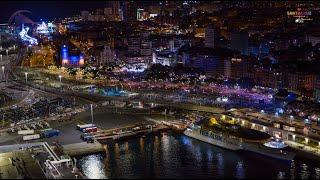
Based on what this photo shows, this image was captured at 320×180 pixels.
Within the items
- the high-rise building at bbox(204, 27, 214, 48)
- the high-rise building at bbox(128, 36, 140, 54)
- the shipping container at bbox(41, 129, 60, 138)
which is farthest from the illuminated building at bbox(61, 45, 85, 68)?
the shipping container at bbox(41, 129, 60, 138)

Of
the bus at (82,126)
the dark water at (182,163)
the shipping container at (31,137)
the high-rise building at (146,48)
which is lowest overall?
the dark water at (182,163)

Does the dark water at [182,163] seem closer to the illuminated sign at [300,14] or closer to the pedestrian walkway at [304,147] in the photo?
the pedestrian walkway at [304,147]

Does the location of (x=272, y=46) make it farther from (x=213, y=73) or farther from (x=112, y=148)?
(x=112, y=148)

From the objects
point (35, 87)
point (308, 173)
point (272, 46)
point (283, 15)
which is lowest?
point (308, 173)

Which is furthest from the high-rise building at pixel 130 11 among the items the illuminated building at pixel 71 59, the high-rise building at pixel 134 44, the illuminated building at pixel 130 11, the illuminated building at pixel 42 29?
the illuminated building at pixel 71 59

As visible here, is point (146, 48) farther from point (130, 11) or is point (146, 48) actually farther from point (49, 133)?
point (130, 11)

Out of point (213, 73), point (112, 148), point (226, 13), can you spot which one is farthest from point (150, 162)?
point (226, 13)
